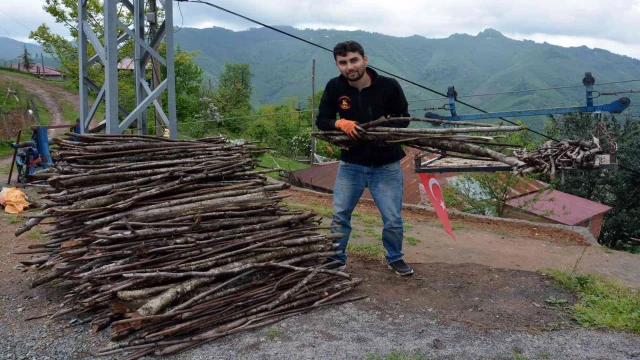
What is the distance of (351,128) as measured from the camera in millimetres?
4176

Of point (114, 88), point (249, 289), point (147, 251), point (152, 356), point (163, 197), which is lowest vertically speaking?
point (152, 356)

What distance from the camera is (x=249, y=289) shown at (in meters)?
3.71

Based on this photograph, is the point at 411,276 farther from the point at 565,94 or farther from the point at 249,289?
the point at 565,94

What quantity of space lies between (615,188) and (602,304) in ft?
73.6

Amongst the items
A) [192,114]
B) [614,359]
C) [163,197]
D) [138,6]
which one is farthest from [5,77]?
[614,359]

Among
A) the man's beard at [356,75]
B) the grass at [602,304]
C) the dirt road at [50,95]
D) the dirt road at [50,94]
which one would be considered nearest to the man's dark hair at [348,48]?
the man's beard at [356,75]

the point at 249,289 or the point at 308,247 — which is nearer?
the point at 249,289

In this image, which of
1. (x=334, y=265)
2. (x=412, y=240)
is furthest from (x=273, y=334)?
(x=412, y=240)

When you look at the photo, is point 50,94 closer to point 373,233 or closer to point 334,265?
point 373,233

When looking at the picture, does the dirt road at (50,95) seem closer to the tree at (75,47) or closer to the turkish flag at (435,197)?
the tree at (75,47)

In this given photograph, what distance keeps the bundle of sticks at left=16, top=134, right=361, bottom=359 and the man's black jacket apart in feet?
2.57

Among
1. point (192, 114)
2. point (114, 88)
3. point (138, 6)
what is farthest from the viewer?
point (192, 114)

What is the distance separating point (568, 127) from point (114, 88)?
23.4m

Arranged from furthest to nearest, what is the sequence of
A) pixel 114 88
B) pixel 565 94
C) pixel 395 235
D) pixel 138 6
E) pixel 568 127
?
pixel 565 94
pixel 568 127
pixel 138 6
pixel 114 88
pixel 395 235
